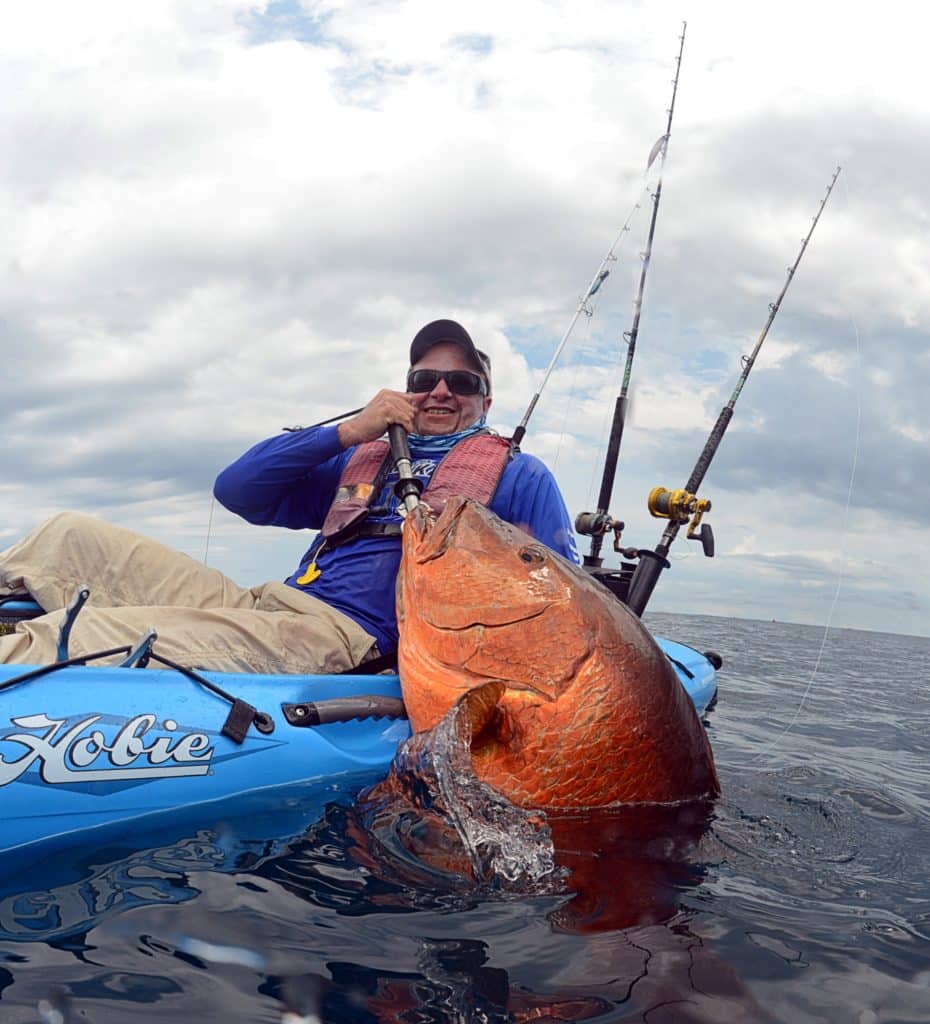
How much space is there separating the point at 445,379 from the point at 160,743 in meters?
2.41

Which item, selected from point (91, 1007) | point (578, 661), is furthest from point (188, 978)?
point (578, 661)

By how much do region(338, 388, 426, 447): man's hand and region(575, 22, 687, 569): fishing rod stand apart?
167 cm

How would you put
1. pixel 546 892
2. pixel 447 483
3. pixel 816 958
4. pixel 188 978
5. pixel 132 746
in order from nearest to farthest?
pixel 188 978 < pixel 816 958 < pixel 546 892 < pixel 132 746 < pixel 447 483

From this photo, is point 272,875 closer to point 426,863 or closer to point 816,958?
point 426,863

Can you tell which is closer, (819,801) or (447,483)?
(819,801)

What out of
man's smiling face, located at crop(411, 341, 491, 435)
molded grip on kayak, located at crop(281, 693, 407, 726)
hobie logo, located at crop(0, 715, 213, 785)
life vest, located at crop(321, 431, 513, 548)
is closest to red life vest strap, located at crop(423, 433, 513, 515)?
life vest, located at crop(321, 431, 513, 548)

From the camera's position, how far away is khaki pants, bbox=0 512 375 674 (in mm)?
3301

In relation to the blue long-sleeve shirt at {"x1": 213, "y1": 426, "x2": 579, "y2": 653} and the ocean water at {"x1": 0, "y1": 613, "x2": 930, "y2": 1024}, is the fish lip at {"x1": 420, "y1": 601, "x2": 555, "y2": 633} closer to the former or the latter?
the ocean water at {"x1": 0, "y1": 613, "x2": 930, "y2": 1024}

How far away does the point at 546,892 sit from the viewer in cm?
247

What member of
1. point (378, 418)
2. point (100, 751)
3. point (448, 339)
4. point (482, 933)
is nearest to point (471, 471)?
point (378, 418)

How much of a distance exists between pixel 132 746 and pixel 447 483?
192 cm

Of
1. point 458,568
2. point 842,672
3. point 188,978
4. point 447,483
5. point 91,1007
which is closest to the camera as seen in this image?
point 91,1007

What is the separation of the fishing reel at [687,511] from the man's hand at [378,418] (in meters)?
1.82

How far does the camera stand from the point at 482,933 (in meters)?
2.17
